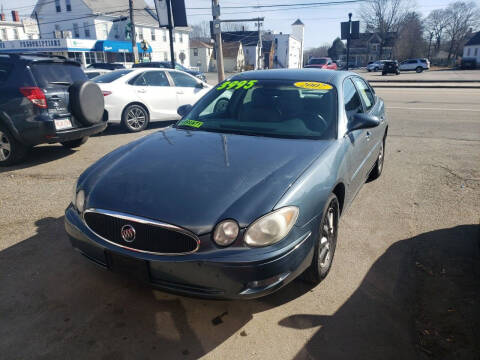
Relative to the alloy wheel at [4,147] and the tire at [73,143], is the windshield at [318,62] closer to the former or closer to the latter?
the tire at [73,143]

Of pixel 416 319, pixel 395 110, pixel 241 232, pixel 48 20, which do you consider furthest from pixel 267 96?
pixel 48 20

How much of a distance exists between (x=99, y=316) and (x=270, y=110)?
231 centimetres

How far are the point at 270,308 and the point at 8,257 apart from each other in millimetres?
2406

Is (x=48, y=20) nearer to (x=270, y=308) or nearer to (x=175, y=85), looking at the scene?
(x=175, y=85)

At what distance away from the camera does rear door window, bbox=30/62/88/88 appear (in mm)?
5555

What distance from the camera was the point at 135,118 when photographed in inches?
329

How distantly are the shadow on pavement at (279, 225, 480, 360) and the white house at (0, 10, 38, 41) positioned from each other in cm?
7007

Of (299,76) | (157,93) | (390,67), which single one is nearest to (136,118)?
(157,93)

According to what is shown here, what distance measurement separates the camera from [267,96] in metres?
3.60

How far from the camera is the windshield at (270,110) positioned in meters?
3.24

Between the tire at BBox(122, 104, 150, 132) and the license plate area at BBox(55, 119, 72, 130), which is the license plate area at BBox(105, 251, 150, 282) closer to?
the license plate area at BBox(55, 119, 72, 130)

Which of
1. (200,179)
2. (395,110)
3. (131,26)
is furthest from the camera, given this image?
(131,26)

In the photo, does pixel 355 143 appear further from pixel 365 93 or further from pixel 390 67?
pixel 390 67

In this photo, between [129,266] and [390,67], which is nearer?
[129,266]
